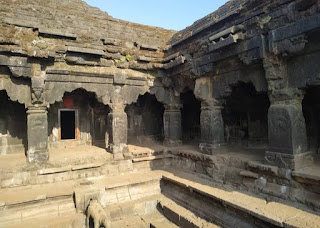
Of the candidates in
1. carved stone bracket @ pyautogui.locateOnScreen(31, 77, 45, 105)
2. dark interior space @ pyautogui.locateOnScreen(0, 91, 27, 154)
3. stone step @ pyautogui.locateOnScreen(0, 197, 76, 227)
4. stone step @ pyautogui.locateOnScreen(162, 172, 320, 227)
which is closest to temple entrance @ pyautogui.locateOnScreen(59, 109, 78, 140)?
dark interior space @ pyautogui.locateOnScreen(0, 91, 27, 154)

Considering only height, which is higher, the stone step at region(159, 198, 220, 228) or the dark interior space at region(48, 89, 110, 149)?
the dark interior space at region(48, 89, 110, 149)

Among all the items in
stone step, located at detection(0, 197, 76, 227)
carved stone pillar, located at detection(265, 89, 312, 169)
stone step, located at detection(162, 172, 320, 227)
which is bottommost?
stone step, located at detection(0, 197, 76, 227)

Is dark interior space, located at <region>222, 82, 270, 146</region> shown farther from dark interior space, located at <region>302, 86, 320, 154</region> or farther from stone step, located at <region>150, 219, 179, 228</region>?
stone step, located at <region>150, 219, 179, 228</region>

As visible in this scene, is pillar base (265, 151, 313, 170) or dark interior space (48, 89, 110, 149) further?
dark interior space (48, 89, 110, 149)

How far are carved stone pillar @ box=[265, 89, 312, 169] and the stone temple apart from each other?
0.02 meters

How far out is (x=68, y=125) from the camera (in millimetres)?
9812

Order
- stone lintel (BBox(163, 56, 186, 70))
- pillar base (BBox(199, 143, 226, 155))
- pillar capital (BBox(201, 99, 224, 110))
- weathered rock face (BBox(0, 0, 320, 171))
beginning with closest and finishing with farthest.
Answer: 1. weathered rock face (BBox(0, 0, 320, 171))
2. pillar base (BBox(199, 143, 226, 155))
3. pillar capital (BBox(201, 99, 224, 110))
4. stone lintel (BBox(163, 56, 186, 70))

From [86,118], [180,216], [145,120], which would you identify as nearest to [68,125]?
[86,118]

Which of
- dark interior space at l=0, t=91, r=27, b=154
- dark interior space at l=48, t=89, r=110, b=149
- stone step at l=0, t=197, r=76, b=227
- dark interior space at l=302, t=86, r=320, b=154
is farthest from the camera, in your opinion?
dark interior space at l=48, t=89, r=110, b=149

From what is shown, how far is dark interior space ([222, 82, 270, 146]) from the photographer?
859cm

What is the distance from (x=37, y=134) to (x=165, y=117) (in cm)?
483

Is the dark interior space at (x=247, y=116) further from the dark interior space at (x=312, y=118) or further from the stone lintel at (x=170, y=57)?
the stone lintel at (x=170, y=57)

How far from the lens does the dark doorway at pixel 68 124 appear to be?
380 inches

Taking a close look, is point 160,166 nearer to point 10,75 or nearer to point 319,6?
point 10,75
